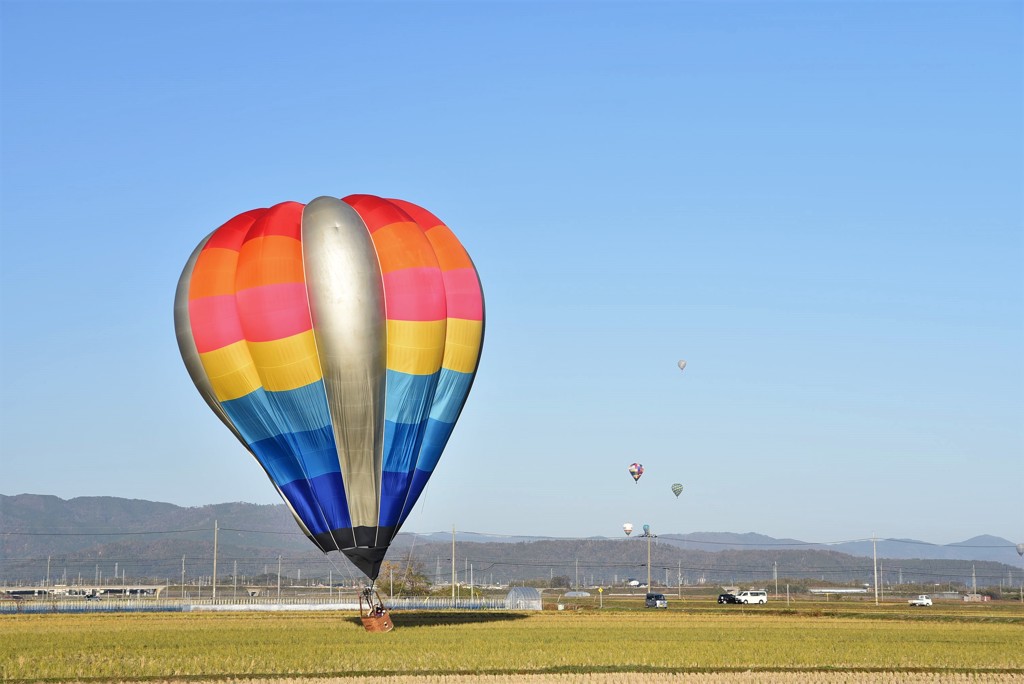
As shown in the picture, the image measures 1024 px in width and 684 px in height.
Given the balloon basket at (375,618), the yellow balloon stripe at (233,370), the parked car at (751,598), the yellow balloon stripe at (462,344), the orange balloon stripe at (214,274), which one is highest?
the orange balloon stripe at (214,274)

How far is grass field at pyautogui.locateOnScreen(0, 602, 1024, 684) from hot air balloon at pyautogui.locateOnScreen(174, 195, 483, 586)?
5627mm

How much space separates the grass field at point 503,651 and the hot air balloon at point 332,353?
5.63m

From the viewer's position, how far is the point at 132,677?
3559 cm

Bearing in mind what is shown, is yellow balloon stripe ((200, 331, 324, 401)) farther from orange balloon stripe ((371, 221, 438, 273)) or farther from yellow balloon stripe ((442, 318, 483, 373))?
yellow balloon stripe ((442, 318, 483, 373))

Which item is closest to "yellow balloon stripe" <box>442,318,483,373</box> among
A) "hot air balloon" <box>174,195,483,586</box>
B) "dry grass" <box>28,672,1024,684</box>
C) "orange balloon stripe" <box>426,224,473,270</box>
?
"hot air balloon" <box>174,195,483,586</box>

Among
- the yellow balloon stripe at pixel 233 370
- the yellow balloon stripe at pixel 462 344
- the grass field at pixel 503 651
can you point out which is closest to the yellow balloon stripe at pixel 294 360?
the yellow balloon stripe at pixel 233 370

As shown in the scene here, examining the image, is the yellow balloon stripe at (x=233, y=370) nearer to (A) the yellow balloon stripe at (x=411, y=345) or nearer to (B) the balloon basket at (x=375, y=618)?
(A) the yellow balloon stripe at (x=411, y=345)

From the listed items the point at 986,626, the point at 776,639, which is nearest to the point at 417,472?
the point at 776,639

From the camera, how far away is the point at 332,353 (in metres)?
47.1

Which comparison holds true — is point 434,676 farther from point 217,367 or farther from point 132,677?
point 217,367

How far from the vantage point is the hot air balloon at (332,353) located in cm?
4728

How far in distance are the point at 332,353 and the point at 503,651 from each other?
1240 cm

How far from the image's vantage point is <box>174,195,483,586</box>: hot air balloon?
4728cm

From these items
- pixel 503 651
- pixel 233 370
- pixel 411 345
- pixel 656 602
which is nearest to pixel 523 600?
pixel 656 602
